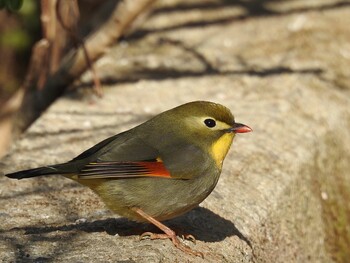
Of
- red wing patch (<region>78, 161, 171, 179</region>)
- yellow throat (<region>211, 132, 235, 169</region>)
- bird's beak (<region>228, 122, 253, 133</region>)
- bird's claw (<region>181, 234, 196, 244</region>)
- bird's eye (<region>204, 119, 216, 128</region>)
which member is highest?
red wing patch (<region>78, 161, 171, 179</region>)

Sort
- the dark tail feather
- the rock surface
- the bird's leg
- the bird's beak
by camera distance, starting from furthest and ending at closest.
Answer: the rock surface
the bird's beak
the bird's leg
the dark tail feather

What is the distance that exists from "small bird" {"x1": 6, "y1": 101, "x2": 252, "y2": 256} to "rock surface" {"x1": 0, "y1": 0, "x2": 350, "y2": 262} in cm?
23

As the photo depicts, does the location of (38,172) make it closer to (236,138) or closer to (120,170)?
(120,170)

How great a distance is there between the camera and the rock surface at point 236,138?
17.1 feet

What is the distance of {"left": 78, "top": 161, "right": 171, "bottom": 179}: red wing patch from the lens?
480 cm

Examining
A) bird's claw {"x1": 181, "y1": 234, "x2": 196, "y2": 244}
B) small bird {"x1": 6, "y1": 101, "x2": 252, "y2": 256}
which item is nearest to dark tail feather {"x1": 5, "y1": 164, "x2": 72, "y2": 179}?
small bird {"x1": 6, "y1": 101, "x2": 252, "y2": 256}

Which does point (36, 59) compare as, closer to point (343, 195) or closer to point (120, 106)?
point (120, 106)

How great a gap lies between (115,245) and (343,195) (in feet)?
8.76

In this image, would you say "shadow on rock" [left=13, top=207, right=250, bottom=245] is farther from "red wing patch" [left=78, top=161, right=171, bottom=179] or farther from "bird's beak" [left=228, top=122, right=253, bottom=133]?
"bird's beak" [left=228, top=122, right=253, bottom=133]

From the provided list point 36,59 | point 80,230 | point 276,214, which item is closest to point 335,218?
point 276,214

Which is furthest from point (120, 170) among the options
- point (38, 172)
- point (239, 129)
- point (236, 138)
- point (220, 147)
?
point (236, 138)

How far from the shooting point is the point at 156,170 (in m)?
4.88

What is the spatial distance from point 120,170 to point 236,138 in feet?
7.48

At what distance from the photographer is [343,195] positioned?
6.98 metres
